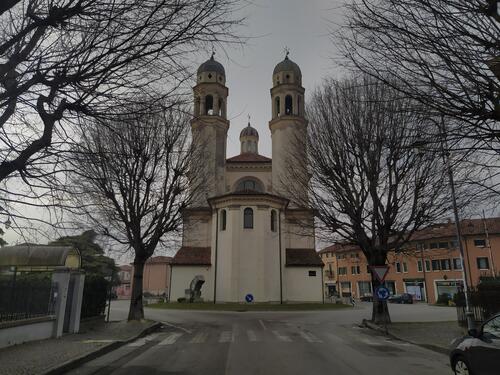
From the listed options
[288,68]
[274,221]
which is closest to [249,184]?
[274,221]

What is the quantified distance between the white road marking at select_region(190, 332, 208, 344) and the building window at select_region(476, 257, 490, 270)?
50154 mm

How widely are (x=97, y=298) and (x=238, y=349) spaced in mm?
10876

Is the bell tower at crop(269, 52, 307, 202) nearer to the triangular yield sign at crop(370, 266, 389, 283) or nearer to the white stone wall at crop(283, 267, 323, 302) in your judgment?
the white stone wall at crop(283, 267, 323, 302)

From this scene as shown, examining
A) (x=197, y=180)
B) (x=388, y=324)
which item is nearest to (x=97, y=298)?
(x=197, y=180)

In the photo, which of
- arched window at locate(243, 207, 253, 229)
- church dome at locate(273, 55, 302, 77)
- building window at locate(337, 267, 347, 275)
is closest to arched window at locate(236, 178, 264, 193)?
arched window at locate(243, 207, 253, 229)

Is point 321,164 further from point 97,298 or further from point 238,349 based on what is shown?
point 97,298

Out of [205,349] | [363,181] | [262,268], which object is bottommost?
[205,349]

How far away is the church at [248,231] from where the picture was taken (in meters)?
35.7

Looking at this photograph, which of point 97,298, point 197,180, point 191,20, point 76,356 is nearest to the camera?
point 191,20

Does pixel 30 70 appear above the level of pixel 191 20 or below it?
below

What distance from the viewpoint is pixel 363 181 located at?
18219mm

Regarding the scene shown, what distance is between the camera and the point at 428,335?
580 inches

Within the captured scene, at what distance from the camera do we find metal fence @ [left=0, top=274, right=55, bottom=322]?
11109 mm

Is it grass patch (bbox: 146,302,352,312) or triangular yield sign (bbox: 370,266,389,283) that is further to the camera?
grass patch (bbox: 146,302,352,312)
